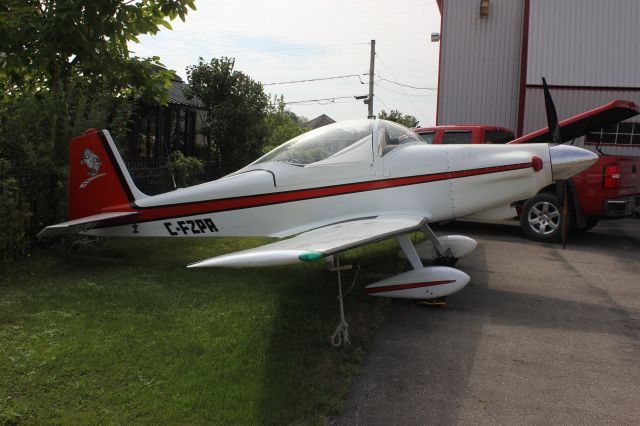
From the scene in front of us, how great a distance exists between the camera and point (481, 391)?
137 inches

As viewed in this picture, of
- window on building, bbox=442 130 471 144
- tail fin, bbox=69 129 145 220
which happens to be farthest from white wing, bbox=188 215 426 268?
window on building, bbox=442 130 471 144

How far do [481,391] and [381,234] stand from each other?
4.92 ft

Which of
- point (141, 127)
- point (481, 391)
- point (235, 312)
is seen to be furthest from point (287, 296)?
point (141, 127)

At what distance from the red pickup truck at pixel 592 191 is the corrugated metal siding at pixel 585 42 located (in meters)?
6.70

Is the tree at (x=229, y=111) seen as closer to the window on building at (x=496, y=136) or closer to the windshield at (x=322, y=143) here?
the window on building at (x=496, y=136)

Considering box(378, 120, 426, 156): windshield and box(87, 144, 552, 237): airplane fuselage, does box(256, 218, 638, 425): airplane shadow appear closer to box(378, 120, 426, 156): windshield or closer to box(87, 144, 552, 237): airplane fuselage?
box(87, 144, 552, 237): airplane fuselage

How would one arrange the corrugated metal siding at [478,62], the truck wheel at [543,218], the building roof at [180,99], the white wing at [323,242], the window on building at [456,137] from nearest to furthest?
the white wing at [323,242] → the truck wheel at [543,218] → the window on building at [456,137] → the corrugated metal siding at [478,62] → the building roof at [180,99]

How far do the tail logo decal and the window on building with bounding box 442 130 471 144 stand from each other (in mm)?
5877

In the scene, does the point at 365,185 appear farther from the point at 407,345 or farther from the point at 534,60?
the point at 534,60

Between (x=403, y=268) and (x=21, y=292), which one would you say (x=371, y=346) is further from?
(x=21, y=292)

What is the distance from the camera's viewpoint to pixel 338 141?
5.90 meters

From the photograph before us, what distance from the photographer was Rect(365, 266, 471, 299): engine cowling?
16.4 feet

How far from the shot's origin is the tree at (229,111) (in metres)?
14.1

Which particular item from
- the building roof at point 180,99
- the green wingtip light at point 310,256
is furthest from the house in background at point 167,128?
the green wingtip light at point 310,256
